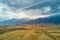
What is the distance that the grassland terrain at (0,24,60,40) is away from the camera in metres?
3.10

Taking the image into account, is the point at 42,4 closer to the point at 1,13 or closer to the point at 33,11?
the point at 33,11

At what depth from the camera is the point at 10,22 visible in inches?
126

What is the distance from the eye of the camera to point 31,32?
3.15 meters

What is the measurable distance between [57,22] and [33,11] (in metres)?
0.66

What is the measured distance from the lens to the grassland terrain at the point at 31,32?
3.10 metres

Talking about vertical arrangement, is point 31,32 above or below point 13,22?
below

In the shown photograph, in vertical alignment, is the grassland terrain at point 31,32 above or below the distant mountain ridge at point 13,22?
below

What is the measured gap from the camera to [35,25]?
3.18 meters

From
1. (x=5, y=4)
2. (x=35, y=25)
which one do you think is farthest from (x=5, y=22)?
(x=35, y=25)

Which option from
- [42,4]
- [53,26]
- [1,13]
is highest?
[42,4]

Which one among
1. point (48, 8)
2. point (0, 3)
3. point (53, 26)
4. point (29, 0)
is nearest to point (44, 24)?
point (53, 26)

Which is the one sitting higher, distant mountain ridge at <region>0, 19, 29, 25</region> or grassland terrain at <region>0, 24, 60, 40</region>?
distant mountain ridge at <region>0, 19, 29, 25</region>

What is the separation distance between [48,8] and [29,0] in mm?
529

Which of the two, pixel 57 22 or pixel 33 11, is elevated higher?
pixel 33 11
